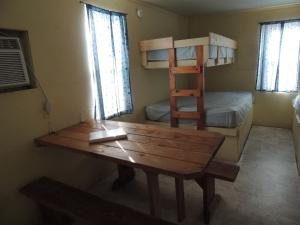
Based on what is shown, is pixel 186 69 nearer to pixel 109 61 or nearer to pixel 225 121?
pixel 225 121

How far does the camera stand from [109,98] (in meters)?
2.73

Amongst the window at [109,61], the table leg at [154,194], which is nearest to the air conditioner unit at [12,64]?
the window at [109,61]

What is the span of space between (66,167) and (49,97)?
0.74m

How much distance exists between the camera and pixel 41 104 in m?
2.01

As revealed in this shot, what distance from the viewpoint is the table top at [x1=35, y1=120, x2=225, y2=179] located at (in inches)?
55.0

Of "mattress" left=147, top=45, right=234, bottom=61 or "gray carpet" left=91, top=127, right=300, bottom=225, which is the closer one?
"gray carpet" left=91, top=127, right=300, bottom=225

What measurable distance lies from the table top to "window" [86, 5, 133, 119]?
1.81 feet

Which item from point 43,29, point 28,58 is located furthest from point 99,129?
point 43,29

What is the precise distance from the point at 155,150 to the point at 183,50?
162 cm

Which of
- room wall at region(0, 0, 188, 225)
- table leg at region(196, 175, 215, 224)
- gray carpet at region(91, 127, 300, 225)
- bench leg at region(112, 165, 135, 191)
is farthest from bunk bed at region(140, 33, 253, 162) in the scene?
table leg at region(196, 175, 215, 224)

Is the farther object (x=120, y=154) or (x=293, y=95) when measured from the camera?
(x=293, y=95)

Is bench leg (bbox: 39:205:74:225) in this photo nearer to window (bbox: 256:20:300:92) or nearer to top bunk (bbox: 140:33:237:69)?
top bunk (bbox: 140:33:237:69)

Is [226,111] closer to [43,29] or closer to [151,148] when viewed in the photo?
[151,148]

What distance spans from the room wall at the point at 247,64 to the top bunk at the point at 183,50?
1.20m
